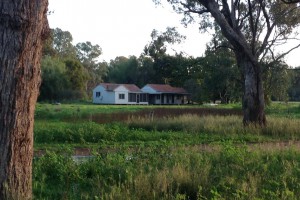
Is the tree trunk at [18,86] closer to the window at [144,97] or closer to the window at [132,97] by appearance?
the window at [132,97]

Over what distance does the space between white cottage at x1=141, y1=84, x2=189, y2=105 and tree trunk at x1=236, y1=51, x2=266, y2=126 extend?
186 feet

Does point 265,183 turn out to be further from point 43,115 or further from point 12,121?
point 43,115

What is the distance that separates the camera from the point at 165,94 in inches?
3231

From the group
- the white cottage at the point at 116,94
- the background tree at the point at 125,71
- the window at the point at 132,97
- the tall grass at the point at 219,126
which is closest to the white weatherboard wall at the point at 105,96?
the white cottage at the point at 116,94

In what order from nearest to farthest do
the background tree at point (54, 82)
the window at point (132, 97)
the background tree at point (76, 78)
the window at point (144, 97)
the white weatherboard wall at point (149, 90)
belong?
the background tree at point (54, 82) < the background tree at point (76, 78) < the white weatherboard wall at point (149, 90) < the window at point (132, 97) < the window at point (144, 97)

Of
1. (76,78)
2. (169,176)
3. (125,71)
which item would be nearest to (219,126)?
(169,176)

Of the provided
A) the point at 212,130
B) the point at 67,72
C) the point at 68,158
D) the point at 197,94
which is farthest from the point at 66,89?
the point at 68,158

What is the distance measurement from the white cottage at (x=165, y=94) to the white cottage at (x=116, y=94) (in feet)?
6.71

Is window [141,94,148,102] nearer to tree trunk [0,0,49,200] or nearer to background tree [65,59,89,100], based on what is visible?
background tree [65,59,89,100]

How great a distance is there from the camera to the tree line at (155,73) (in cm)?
4662

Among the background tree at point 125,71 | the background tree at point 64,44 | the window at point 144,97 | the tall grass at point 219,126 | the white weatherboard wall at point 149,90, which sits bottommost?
the tall grass at point 219,126

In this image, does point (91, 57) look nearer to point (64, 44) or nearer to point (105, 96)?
point (64, 44)

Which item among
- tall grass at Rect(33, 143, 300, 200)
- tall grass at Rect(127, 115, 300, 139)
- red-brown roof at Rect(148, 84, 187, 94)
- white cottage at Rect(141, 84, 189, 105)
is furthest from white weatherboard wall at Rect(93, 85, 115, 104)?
tall grass at Rect(33, 143, 300, 200)

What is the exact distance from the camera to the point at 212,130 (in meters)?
19.6
